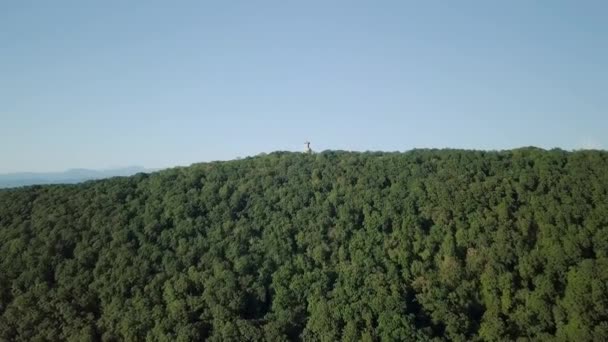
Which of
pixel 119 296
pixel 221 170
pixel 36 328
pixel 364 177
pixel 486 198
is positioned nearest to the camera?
pixel 36 328

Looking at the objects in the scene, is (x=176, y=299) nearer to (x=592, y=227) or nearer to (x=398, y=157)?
(x=398, y=157)

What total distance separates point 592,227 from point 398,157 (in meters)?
14.6

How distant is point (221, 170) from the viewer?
4600cm

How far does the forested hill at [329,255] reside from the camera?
3238cm

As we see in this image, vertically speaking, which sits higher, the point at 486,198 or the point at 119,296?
the point at 486,198

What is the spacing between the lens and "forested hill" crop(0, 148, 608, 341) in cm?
3238

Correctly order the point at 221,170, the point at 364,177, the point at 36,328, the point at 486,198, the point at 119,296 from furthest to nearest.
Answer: the point at 221,170 < the point at 364,177 < the point at 486,198 < the point at 119,296 < the point at 36,328

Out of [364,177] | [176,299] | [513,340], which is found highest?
[364,177]

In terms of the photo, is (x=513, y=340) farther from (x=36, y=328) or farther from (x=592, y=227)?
(x=36, y=328)

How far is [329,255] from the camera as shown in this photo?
37344 millimetres

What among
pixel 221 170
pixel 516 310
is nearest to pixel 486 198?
pixel 516 310

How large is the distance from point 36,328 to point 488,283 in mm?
25678

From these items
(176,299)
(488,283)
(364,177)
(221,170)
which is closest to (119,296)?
(176,299)

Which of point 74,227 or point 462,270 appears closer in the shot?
point 462,270
